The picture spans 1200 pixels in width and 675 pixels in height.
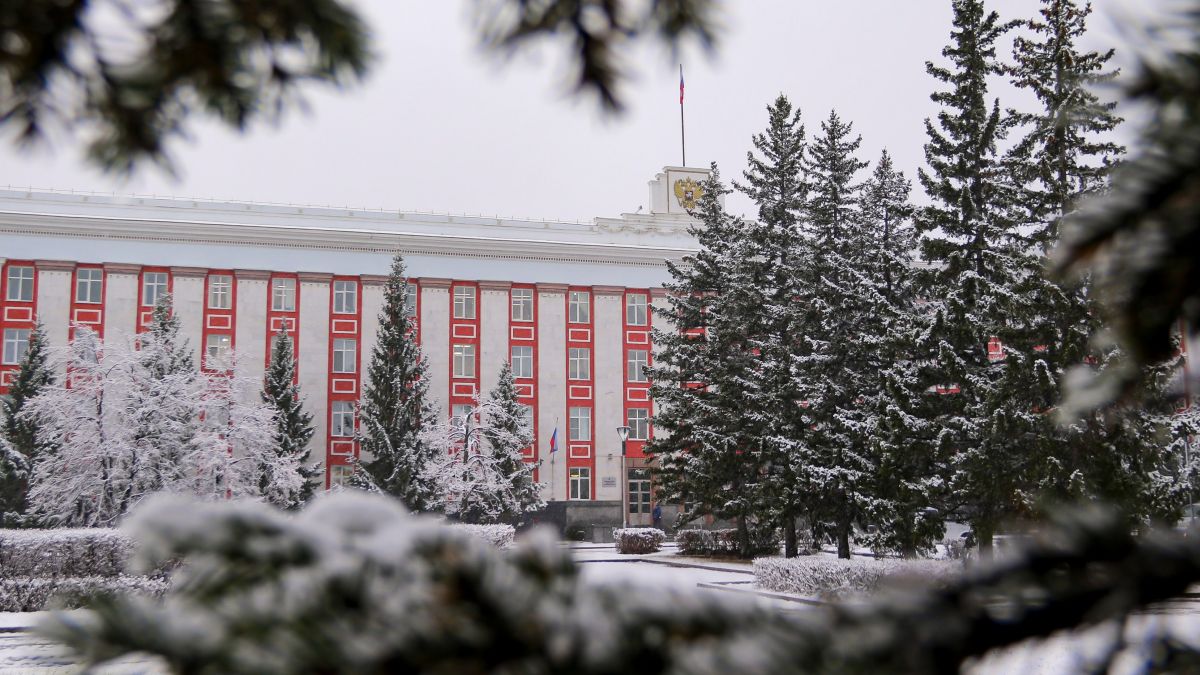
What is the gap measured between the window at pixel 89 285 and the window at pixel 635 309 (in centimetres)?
2695

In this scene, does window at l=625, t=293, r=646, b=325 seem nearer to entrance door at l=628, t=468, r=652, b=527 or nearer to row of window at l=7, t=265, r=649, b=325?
row of window at l=7, t=265, r=649, b=325

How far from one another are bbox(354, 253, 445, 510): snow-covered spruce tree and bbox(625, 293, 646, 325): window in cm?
1401

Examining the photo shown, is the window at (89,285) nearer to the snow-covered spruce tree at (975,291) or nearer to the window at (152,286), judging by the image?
the window at (152,286)

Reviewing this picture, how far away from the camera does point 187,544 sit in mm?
961

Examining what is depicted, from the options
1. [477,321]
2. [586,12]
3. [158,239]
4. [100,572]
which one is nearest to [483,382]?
[477,321]

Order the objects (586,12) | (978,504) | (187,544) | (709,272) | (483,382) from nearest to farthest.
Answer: (187,544) < (586,12) < (978,504) < (709,272) < (483,382)

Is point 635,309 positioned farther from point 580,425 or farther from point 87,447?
point 87,447

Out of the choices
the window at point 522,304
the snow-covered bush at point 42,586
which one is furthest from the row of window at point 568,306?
the snow-covered bush at point 42,586

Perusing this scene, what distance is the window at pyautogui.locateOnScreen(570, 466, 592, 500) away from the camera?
2162 inches

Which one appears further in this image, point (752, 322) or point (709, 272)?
point (709, 272)

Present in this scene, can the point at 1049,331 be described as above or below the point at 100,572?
above

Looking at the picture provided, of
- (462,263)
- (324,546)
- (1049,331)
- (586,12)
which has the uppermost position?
(462,263)

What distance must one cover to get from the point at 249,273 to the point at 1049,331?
41246 millimetres

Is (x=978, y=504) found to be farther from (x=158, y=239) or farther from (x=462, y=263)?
(x=158, y=239)
